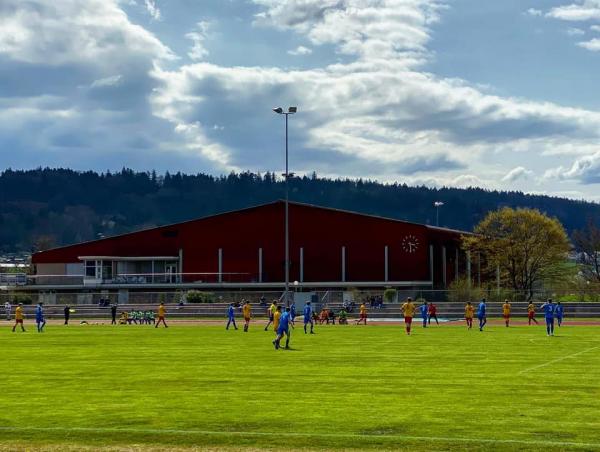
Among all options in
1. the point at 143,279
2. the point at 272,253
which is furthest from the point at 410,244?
the point at 143,279

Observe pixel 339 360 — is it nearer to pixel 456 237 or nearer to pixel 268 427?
pixel 268 427

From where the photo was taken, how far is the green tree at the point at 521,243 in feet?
279

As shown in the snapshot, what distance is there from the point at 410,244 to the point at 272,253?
14.5 m

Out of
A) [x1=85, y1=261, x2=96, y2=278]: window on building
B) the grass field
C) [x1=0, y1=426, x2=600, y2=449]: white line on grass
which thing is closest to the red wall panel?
[x1=85, y1=261, x2=96, y2=278]: window on building

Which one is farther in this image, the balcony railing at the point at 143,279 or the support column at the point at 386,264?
the balcony railing at the point at 143,279

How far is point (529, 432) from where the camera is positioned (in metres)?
14.5

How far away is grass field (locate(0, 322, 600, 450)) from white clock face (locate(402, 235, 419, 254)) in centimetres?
5219

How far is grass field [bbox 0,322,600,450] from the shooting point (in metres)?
14.3

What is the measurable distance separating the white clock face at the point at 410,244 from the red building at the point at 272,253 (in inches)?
4.0

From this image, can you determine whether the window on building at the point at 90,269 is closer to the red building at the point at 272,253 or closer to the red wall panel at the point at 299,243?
the red building at the point at 272,253

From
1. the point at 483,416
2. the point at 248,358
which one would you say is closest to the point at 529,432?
the point at 483,416

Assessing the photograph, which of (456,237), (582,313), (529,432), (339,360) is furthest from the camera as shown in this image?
(456,237)

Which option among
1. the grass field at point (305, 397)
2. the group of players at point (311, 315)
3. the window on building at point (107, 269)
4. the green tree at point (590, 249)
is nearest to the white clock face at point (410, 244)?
the green tree at point (590, 249)

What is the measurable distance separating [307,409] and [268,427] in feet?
6.39
